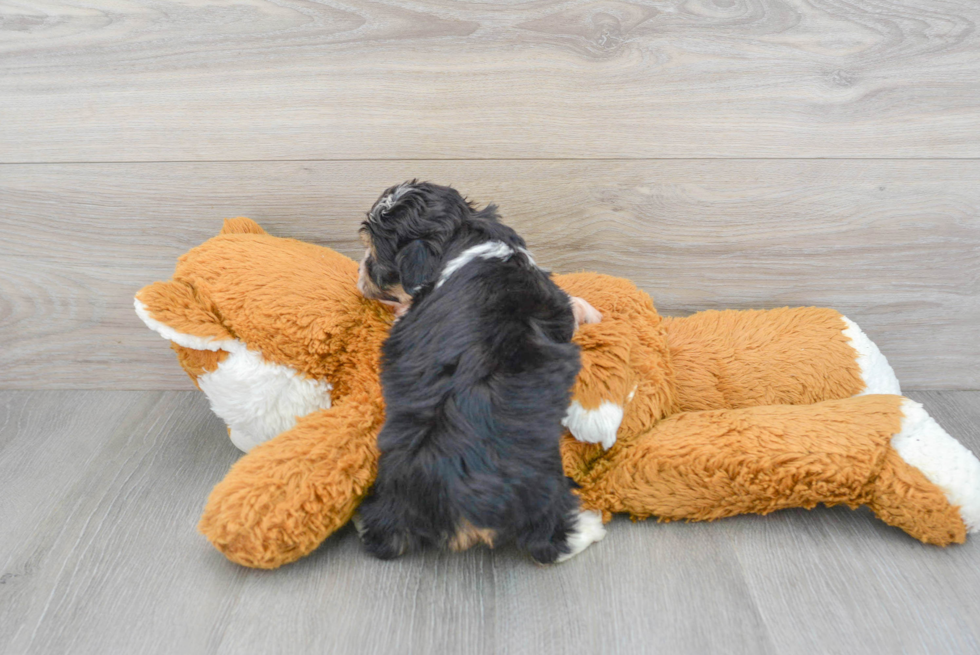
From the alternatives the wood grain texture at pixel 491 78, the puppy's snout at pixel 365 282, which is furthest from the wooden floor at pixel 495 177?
the puppy's snout at pixel 365 282

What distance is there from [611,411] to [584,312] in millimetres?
156

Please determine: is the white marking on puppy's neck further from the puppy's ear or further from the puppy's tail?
the puppy's tail

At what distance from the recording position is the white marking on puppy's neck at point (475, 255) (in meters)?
0.84

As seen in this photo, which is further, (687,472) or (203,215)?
(203,215)

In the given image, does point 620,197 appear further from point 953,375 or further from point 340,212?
point 953,375

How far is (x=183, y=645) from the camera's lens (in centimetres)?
78

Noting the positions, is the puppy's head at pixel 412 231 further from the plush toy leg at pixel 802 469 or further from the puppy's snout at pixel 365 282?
the plush toy leg at pixel 802 469

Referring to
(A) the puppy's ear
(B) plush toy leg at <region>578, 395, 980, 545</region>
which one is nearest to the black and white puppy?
(A) the puppy's ear

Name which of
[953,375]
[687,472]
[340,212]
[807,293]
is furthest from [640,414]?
[953,375]

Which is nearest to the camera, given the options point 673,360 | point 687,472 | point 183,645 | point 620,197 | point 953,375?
point 183,645

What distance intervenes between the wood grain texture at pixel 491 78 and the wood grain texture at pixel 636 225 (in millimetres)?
38

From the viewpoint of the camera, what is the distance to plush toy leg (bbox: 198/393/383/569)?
83 cm

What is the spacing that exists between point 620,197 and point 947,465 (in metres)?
0.61

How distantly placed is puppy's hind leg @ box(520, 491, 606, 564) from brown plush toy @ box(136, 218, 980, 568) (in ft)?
0.16
